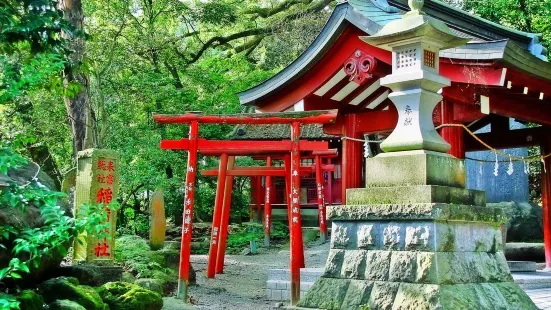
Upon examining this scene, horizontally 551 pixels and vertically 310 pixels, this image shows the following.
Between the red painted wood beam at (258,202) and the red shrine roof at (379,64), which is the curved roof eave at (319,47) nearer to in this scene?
the red shrine roof at (379,64)

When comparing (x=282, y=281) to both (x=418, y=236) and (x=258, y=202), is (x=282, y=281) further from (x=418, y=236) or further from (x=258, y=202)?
(x=258, y=202)

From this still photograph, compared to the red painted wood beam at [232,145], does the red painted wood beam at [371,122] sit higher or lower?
higher

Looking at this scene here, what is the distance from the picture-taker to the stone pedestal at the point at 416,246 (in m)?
4.74

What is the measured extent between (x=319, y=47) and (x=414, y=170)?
15.9 feet

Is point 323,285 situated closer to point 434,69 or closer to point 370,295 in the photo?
point 370,295

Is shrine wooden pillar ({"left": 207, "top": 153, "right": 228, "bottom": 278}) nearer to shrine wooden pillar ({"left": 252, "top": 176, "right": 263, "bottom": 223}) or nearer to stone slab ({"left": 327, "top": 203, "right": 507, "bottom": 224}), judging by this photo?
stone slab ({"left": 327, "top": 203, "right": 507, "bottom": 224})

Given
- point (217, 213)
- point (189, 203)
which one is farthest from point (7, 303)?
point (217, 213)

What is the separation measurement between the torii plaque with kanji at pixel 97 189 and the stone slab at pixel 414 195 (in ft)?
16.6

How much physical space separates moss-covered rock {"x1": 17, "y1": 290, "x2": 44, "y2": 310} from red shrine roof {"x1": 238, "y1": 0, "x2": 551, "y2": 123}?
5.66m

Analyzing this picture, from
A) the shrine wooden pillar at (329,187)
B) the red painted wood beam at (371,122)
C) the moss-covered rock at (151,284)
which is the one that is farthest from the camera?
the shrine wooden pillar at (329,187)

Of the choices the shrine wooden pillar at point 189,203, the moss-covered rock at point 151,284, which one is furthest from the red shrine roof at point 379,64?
the moss-covered rock at point 151,284

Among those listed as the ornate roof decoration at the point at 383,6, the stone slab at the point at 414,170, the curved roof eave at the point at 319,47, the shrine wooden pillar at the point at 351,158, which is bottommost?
the stone slab at the point at 414,170

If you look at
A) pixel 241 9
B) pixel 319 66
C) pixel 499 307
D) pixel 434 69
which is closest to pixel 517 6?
pixel 319 66

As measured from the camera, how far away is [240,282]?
13383mm
